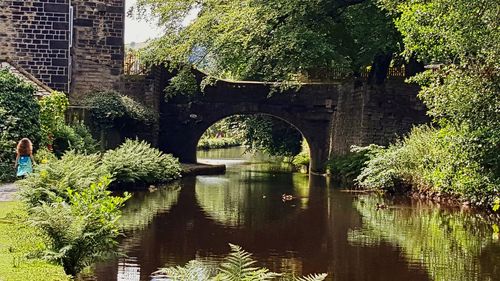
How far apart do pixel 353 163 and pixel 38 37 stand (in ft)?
35.1

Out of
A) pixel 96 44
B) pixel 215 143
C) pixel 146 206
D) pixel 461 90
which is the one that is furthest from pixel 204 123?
pixel 215 143

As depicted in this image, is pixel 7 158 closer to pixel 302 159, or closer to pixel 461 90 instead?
pixel 461 90

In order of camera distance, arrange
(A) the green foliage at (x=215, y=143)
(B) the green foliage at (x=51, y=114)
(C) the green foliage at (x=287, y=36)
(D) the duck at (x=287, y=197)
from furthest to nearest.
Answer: (A) the green foliage at (x=215, y=143)
(C) the green foliage at (x=287, y=36)
(B) the green foliage at (x=51, y=114)
(D) the duck at (x=287, y=197)

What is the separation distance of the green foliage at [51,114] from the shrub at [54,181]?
8.06 m

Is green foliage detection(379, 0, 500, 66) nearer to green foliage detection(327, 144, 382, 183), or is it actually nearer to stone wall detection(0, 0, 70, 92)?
green foliage detection(327, 144, 382, 183)

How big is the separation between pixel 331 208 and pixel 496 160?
3.63 m

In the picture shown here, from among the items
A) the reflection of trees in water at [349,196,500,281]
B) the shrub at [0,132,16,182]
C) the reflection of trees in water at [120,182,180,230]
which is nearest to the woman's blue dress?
the shrub at [0,132,16,182]

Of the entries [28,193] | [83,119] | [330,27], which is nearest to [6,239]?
[28,193]

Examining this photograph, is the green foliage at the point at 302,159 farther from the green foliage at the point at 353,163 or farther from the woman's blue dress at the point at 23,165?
the woman's blue dress at the point at 23,165

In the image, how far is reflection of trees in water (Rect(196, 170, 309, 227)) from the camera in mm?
15812

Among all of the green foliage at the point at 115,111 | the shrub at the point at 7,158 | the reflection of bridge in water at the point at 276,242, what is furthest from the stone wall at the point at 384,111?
the shrub at the point at 7,158

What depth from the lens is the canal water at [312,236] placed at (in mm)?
10273

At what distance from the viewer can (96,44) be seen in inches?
1066

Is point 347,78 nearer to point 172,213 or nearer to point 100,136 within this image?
point 100,136
